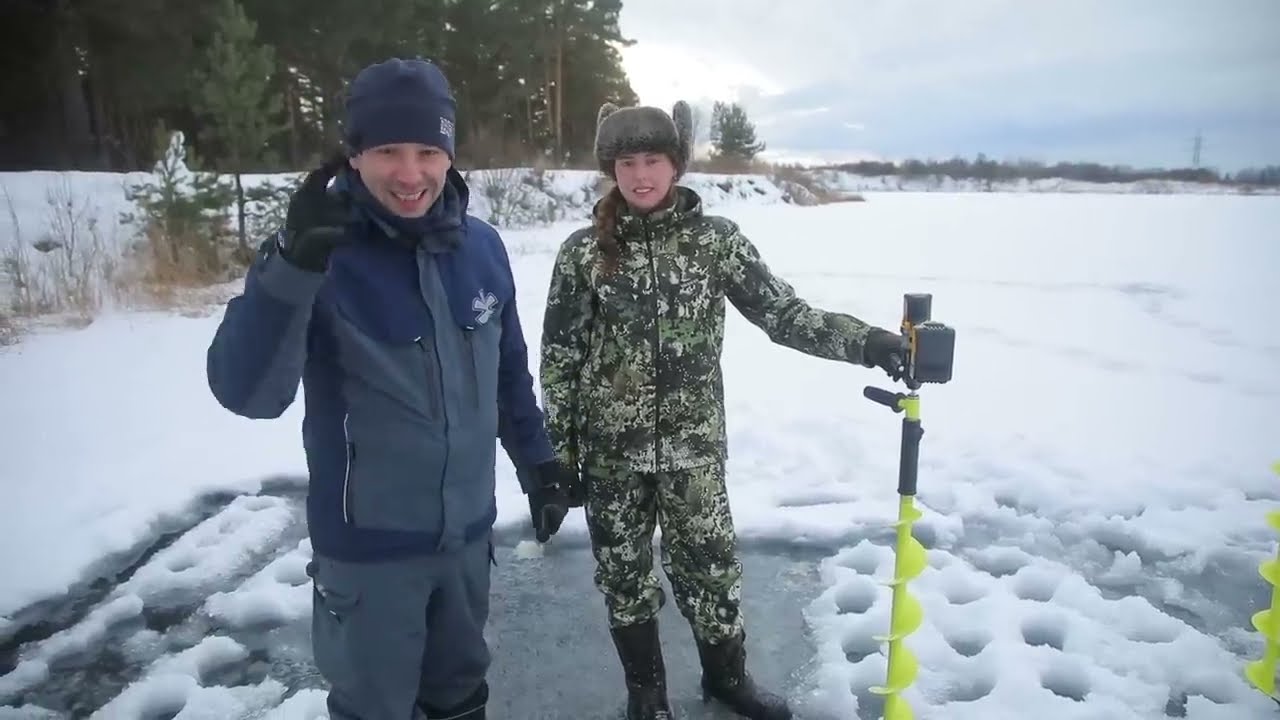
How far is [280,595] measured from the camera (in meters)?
3.15

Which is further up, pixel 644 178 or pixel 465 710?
pixel 644 178

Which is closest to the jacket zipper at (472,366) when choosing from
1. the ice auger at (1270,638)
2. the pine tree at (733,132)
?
the ice auger at (1270,638)

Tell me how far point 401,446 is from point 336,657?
0.51 metres

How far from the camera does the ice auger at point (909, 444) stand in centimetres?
200

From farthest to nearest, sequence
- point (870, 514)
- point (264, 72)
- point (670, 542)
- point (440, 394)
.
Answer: point (264, 72)
point (870, 514)
point (670, 542)
point (440, 394)

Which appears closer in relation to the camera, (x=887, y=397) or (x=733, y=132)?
(x=887, y=397)

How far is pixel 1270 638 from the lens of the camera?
2.49 metres

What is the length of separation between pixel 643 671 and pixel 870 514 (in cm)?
178

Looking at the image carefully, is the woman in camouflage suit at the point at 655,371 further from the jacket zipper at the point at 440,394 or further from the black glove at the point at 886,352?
the jacket zipper at the point at 440,394

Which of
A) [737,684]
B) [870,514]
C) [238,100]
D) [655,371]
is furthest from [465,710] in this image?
[238,100]

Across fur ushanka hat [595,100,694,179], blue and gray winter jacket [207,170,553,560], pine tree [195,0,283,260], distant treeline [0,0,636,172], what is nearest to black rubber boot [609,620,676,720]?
blue and gray winter jacket [207,170,553,560]

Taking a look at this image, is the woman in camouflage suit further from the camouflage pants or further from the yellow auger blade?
the yellow auger blade

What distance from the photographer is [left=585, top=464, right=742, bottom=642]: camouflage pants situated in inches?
93.3

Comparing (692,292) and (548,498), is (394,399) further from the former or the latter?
(692,292)
